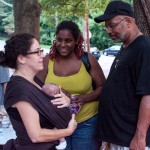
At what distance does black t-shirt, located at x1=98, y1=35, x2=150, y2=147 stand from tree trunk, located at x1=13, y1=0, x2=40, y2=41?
338 cm

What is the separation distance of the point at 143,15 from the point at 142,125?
216cm

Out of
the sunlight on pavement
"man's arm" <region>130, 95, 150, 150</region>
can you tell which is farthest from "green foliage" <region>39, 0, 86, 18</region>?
the sunlight on pavement

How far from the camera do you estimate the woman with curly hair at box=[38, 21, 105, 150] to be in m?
2.88

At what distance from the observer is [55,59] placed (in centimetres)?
300

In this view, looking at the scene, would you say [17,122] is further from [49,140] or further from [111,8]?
[111,8]

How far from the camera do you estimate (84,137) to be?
2881mm

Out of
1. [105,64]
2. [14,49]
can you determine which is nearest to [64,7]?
[14,49]

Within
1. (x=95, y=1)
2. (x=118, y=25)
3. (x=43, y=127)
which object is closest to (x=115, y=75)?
(x=118, y=25)

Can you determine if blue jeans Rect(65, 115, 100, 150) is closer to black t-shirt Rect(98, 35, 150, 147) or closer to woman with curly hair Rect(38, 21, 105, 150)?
woman with curly hair Rect(38, 21, 105, 150)

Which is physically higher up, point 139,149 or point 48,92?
point 48,92

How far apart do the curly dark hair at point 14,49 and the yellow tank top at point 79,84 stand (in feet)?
2.32

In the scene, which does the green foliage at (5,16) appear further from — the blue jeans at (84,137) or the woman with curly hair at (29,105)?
the woman with curly hair at (29,105)

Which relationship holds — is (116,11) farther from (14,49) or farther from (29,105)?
(29,105)

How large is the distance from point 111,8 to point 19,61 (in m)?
0.81
